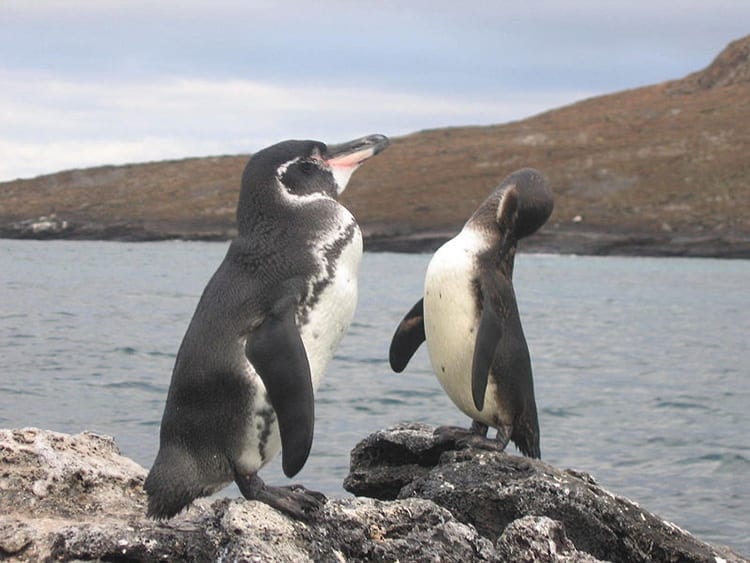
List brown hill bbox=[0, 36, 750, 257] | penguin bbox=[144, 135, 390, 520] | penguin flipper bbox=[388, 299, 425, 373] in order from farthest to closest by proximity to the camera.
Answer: brown hill bbox=[0, 36, 750, 257] → penguin flipper bbox=[388, 299, 425, 373] → penguin bbox=[144, 135, 390, 520]

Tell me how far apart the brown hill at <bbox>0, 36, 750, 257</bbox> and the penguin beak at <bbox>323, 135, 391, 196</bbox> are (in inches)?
2149

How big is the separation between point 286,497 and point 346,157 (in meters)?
1.48

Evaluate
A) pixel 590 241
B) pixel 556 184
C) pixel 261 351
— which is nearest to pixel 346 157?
pixel 261 351

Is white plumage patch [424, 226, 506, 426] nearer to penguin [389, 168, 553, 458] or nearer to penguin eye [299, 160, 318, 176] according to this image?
penguin [389, 168, 553, 458]

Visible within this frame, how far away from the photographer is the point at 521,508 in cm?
506

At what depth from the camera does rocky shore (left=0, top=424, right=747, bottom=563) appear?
4289 mm

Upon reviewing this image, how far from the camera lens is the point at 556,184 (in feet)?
254

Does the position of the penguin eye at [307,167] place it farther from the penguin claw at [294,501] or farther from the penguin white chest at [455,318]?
the penguin claw at [294,501]

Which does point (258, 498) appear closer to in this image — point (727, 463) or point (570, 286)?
point (727, 463)

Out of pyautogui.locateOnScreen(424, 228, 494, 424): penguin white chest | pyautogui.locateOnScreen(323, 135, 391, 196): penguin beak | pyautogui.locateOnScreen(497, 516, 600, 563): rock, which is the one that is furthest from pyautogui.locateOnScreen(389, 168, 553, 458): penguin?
pyautogui.locateOnScreen(497, 516, 600, 563): rock

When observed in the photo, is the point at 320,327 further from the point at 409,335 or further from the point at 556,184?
the point at 556,184

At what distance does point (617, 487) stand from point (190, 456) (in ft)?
16.7

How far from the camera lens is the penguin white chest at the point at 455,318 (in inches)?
237

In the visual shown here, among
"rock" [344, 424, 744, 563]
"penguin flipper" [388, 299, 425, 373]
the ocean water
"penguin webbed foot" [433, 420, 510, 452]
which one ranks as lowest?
the ocean water
